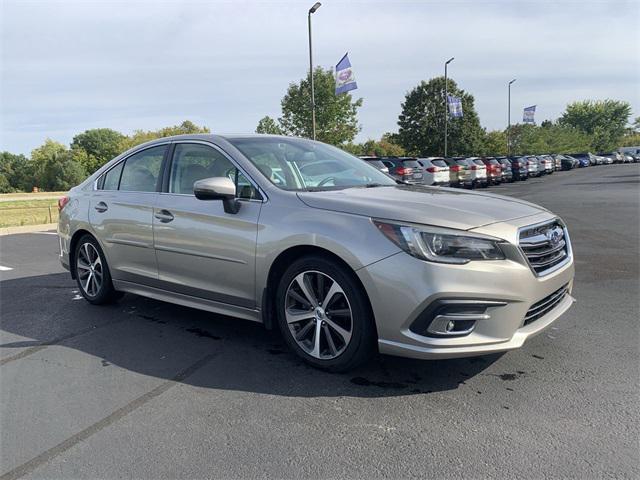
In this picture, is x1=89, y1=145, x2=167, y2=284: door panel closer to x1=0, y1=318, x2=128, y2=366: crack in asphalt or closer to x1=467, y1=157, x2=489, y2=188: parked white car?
x1=0, y1=318, x2=128, y2=366: crack in asphalt

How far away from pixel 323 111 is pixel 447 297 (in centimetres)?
4319

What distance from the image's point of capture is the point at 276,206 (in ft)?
11.9

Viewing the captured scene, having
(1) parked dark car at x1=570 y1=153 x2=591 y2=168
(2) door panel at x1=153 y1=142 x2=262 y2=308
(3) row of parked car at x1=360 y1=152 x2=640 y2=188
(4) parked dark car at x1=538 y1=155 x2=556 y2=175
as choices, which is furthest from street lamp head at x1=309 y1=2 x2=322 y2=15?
(1) parked dark car at x1=570 y1=153 x2=591 y2=168

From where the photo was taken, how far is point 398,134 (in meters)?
65.9

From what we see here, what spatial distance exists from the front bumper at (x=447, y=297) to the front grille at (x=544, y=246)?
10cm

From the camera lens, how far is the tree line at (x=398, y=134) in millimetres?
45000

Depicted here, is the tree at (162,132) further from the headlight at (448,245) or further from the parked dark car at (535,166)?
the headlight at (448,245)

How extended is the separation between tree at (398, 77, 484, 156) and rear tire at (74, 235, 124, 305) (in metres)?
59.8

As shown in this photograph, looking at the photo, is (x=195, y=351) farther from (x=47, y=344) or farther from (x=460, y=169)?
(x=460, y=169)

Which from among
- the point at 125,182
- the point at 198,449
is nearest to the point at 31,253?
the point at 125,182

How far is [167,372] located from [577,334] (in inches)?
126

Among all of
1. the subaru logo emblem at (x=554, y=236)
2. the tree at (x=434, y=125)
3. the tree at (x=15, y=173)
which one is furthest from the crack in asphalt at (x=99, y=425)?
the tree at (x=15, y=173)

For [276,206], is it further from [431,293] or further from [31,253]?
[31,253]

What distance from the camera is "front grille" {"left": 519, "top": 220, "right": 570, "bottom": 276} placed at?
3176 millimetres
